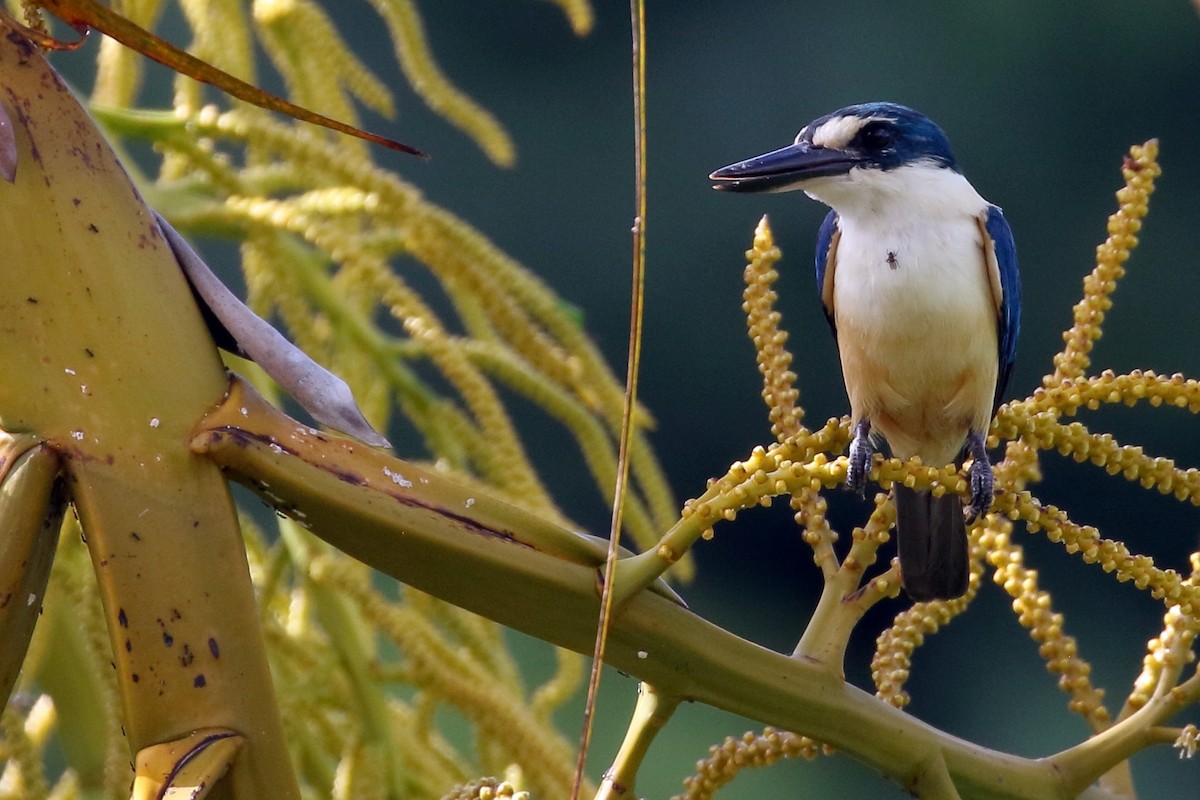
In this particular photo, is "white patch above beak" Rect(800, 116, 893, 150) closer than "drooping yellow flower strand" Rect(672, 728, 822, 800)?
No

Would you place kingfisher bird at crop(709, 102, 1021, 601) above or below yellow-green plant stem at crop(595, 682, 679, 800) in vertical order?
above

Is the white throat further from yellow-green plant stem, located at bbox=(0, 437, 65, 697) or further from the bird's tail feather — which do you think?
yellow-green plant stem, located at bbox=(0, 437, 65, 697)

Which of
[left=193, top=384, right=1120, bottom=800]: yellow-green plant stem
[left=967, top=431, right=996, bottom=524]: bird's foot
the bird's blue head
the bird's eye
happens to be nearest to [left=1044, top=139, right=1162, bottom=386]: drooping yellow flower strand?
[left=967, top=431, right=996, bottom=524]: bird's foot

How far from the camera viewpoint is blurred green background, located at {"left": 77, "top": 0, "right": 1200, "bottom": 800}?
6.36 meters

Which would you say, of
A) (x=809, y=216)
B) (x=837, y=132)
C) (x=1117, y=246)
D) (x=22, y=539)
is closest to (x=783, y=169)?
(x=837, y=132)

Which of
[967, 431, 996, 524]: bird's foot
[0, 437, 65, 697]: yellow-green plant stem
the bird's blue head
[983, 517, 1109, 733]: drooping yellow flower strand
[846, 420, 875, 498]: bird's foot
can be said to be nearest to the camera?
[0, 437, 65, 697]: yellow-green plant stem

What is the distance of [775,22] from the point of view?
23.4 feet

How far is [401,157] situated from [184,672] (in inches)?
205

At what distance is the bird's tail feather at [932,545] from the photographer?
106 cm

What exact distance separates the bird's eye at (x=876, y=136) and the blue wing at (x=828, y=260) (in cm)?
9

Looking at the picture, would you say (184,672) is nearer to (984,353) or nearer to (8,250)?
(8,250)

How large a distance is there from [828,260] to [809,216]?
16.8ft

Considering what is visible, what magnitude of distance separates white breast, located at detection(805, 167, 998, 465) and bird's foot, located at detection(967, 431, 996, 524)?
0.22ft

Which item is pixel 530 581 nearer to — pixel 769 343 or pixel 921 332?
pixel 769 343
